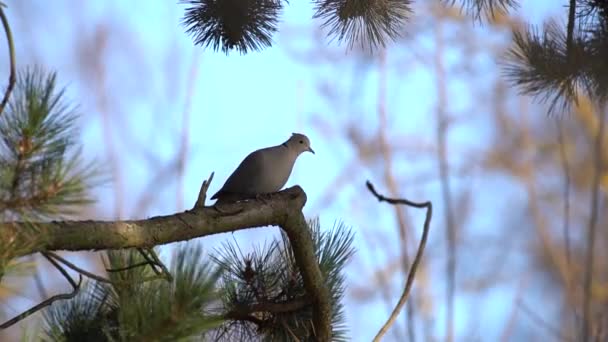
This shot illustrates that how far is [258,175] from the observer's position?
190 centimetres

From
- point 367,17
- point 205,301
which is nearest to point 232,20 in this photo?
point 367,17

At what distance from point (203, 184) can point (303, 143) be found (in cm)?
80

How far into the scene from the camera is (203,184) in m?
1.56

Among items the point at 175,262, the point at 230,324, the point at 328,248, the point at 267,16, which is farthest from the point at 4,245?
the point at 267,16

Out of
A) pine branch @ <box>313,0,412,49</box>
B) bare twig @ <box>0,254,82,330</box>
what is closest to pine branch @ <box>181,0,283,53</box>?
pine branch @ <box>313,0,412,49</box>

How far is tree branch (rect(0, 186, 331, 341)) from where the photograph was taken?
3.86 ft

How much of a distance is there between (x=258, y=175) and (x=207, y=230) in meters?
0.49

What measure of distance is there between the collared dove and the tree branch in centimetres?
22

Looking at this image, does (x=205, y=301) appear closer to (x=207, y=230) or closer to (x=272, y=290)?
(x=207, y=230)

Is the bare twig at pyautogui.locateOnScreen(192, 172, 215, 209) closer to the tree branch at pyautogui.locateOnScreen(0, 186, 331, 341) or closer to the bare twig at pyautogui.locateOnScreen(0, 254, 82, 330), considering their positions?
the tree branch at pyautogui.locateOnScreen(0, 186, 331, 341)

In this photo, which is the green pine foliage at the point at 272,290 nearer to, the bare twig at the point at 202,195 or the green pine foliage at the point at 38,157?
the bare twig at the point at 202,195

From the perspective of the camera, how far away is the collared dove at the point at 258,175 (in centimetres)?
188

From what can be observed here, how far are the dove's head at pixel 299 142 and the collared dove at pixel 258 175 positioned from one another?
0.68ft

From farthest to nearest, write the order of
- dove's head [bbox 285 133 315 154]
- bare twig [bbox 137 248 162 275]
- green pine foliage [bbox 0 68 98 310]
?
dove's head [bbox 285 133 315 154], bare twig [bbox 137 248 162 275], green pine foliage [bbox 0 68 98 310]
